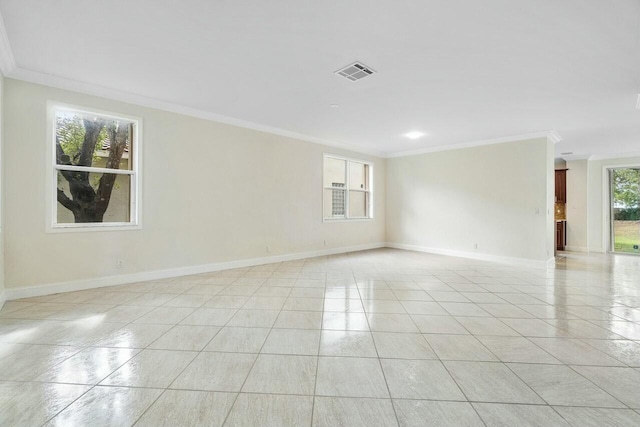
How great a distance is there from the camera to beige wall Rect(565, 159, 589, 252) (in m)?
8.04

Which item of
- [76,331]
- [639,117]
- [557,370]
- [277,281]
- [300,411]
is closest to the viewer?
[300,411]

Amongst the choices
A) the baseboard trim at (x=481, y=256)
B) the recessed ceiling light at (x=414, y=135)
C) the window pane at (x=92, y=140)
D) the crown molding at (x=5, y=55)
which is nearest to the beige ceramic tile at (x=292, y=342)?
the window pane at (x=92, y=140)

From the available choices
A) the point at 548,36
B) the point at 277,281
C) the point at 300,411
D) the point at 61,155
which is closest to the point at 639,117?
the point at 548,36

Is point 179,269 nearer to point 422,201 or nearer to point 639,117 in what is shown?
point 422,201

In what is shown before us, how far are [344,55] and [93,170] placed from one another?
3639 mm

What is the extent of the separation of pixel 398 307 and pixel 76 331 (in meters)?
3.16

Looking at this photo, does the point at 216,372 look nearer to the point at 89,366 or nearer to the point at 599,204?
the point at 89,366

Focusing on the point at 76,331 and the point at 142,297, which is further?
the point at 142,297

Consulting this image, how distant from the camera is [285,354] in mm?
2184

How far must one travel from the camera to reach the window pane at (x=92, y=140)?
12.3 feet

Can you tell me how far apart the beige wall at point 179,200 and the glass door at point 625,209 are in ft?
24.8

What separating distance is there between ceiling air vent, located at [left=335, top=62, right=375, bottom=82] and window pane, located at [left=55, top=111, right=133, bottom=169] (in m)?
3.24

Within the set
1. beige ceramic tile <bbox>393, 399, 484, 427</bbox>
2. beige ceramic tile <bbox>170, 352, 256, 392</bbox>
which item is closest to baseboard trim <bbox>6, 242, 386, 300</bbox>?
beige ceramic tile <bbox>170, 352, 256, 392</bbox>

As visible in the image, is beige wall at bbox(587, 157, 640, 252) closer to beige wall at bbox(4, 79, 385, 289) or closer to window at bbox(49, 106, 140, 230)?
beige wall at bbox(4, 79, 385, 289)
